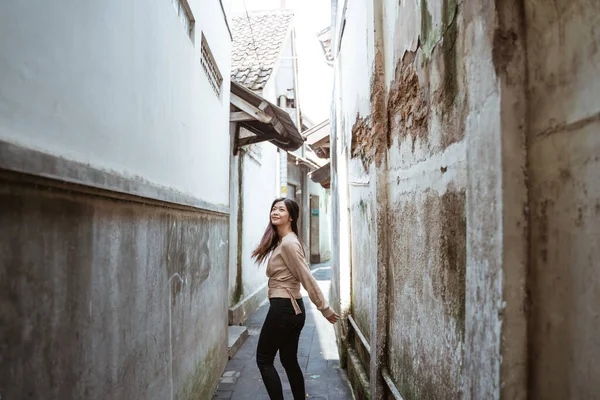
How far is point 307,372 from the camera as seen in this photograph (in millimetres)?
5336

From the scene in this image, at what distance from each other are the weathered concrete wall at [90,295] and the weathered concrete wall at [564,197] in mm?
1550

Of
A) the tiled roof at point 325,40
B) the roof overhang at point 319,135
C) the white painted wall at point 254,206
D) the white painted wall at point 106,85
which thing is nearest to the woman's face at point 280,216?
the white painted wall at point 106,85

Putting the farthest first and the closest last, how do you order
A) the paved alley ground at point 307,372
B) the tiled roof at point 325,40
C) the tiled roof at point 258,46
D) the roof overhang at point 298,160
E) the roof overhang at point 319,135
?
1. the roof overhang at point 298,160
2. the tiled roof at point 325,40
3. the roof overhang at point 319,135
4. the tiled roof at point 258,46
5. the paved alley ground at point 307,372

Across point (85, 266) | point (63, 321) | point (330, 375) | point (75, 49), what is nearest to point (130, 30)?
point (75, 49)

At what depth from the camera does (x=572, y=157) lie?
115 cm

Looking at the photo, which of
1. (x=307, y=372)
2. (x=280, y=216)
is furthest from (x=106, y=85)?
(x=307, y=372)

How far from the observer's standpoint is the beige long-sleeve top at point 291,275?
334 centimetres

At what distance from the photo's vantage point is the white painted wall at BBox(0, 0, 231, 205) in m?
1.26

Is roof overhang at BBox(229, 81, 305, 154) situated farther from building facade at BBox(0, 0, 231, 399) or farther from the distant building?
building facade at BBox(0, 0, 231, 399)

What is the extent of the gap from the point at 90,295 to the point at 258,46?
1029cm

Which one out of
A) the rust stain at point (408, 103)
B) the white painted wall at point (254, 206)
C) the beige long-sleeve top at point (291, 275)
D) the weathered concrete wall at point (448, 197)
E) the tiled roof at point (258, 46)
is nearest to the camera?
the weathered concrete wall at point (448, 197)

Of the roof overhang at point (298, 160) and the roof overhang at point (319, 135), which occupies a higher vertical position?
the roof overhang at point (298, 160)

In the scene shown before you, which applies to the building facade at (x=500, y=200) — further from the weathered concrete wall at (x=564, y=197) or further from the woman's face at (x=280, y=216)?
the woman's face at (x=280, y=216)

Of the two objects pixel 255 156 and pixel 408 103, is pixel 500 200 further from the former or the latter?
pixel 255 156
